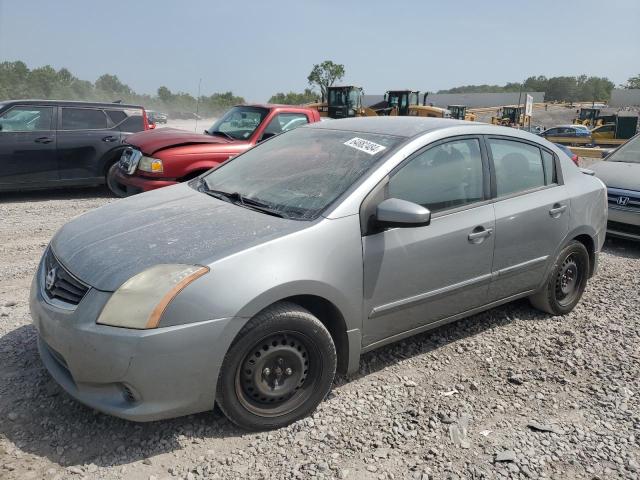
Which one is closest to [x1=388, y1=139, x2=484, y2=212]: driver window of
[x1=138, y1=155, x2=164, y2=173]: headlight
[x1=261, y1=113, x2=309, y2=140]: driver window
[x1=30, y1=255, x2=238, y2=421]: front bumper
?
[x1=30, y1=255, x2=238, y2=421]: front bumper

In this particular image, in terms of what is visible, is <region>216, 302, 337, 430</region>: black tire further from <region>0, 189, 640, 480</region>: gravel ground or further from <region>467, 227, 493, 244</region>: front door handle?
<region>467, 227, 493, 244</region>: front door handle

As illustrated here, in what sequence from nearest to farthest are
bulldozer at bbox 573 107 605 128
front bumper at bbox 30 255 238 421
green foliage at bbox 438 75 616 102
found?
1. front bumper at bbox 30 255 238 421
2. bulldozer at bbox 573 107 605 128
3. green foliage at bbox 438 75 616 102

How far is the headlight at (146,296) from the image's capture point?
2.39 metres

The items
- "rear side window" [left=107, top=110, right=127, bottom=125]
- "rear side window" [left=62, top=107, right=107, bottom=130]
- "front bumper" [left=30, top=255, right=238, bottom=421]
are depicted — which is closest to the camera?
"front bumper" [left=30, top=255, right=238, bottom=421]

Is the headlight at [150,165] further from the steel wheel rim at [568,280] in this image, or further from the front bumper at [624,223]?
the front bumper at [624,223]

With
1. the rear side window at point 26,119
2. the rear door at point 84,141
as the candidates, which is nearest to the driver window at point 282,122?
the rear door at point 84,141

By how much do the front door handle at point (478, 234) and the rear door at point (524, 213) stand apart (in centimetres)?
11

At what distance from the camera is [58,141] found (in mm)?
8469

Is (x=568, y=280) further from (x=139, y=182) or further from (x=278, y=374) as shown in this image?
(x=139, y=182)

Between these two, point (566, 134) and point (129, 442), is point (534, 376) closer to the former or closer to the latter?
point (129, 442)

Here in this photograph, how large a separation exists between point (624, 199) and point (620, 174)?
1.88ft

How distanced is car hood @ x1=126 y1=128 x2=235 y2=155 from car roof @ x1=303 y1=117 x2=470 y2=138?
3.45 meters

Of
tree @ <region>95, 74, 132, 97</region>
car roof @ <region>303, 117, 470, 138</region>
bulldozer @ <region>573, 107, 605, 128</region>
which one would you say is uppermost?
tree @ <region>95, 74, 132, 97</region>

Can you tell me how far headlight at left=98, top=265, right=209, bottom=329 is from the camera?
2389 mm
